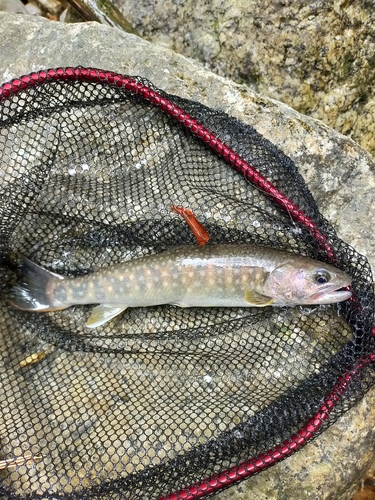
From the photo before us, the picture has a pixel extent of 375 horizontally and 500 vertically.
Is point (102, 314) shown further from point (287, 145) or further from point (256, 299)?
point (287, 145)

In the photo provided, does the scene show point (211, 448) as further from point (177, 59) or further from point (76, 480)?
point (177, 59)

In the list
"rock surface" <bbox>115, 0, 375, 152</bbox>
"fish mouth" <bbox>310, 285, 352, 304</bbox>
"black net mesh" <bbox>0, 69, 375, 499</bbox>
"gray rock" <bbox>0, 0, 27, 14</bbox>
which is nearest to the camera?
"black net mesh" <bbox>0, 69, 375, 499</bbox>

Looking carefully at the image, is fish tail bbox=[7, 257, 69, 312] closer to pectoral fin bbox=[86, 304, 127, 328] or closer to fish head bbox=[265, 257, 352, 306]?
pectoral fin bbox=[86, 304, 127, 328]

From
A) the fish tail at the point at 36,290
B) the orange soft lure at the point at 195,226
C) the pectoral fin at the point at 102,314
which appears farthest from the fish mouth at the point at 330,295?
the fish tail at the point at 36,290

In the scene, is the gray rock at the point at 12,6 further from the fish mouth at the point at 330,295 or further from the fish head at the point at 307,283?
the fish mouth at the point at 330,295

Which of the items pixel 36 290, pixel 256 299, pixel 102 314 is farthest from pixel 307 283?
pixel 36 290

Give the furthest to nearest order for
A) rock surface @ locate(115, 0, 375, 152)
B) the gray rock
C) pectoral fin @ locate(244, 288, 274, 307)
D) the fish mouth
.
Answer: the gray rock, rock surface @ locate(115, 0, 375, 152), pectoral fin @ locate(244, 288, 274, 307), the fish mouth

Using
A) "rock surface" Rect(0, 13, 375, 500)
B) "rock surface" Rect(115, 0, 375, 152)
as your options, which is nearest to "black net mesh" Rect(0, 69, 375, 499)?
"rock surface" Rect(0, 13, 375, 500)

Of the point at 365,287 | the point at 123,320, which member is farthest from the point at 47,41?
the point at 365,287

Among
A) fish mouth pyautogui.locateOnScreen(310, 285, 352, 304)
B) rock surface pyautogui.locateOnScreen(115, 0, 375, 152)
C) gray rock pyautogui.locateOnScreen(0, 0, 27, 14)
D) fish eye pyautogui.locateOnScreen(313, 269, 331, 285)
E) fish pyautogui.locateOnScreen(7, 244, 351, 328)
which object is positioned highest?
rock surface pyautogui.locateOnScreen(115, 0, 375, 152)
